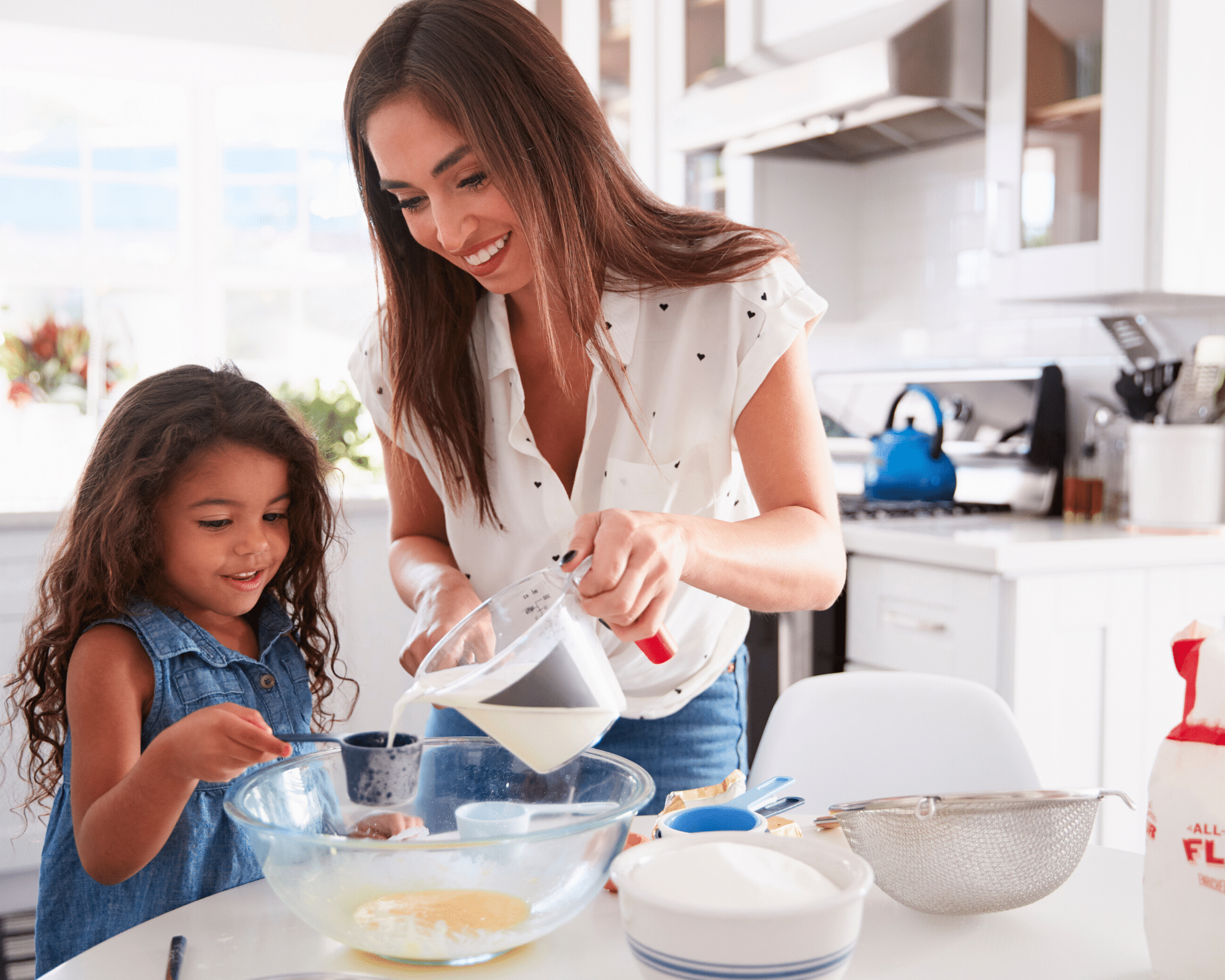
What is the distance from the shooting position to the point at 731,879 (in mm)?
594

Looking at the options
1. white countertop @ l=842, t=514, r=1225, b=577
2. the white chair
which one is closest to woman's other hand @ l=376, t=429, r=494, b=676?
the white chair

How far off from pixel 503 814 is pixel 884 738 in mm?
668

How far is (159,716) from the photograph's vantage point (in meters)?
1.13

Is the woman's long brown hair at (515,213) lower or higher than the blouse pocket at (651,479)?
higher

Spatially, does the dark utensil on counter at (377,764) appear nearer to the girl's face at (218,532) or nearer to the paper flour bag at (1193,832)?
the girl's face at (218,532)

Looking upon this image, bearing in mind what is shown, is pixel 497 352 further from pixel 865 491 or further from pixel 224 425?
pixel 865 491

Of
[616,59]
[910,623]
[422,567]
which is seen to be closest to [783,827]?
[422,567]

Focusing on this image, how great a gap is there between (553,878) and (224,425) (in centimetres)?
71

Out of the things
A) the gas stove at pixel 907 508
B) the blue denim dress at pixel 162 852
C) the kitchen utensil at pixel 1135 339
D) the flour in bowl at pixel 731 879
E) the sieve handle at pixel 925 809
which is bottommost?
the blue denim dress at pixel 162 852

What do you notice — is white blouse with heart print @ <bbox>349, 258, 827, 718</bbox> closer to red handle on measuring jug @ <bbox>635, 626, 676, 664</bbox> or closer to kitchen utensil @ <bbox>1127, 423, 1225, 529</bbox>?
red handle on measuring jug @ <bbox>635, 626, 676, 664</bbox>

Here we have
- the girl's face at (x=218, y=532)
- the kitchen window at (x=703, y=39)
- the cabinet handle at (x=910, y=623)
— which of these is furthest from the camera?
the kitchen window at (x=703, y=39)

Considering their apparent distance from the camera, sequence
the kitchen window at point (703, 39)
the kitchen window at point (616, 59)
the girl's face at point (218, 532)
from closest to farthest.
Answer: the girl's face at point (218, 532) → the kitchen window at point (703, 39) → the kitchen window at point (616, 59)

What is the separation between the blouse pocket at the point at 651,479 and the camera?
1247 mm

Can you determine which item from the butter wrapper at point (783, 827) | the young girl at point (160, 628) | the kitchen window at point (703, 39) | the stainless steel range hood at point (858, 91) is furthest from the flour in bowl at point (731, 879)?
the kitchen window at point (703, 39)
